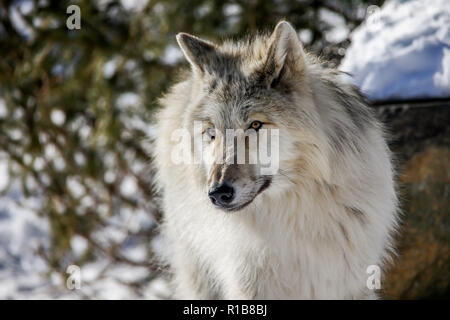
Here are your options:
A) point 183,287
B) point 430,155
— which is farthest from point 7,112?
point 430,155

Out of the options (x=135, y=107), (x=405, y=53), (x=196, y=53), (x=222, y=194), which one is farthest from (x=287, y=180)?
(x=135, y=107)

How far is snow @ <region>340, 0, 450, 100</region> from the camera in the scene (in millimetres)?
3947

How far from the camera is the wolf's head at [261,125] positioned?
2.74 m

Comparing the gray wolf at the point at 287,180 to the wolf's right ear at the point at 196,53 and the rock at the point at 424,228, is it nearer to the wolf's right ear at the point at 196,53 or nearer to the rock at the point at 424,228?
the wolf's right ear at the point at 196,53

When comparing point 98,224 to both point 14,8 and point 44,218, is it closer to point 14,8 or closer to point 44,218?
point 44,218

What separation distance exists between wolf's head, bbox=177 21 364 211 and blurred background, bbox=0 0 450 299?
91 centimetres

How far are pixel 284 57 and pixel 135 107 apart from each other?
3351mm

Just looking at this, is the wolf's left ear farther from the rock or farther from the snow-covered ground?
the snow-covered ground

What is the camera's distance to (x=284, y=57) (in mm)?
2875

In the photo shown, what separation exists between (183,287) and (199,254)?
1.67ft

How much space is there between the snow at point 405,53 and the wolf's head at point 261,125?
136cm

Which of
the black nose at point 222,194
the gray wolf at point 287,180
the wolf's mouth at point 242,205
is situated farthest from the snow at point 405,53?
the black nose at point 222,194

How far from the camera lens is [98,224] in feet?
22.2

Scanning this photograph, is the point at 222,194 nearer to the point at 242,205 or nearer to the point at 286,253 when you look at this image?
the point at 242,205
